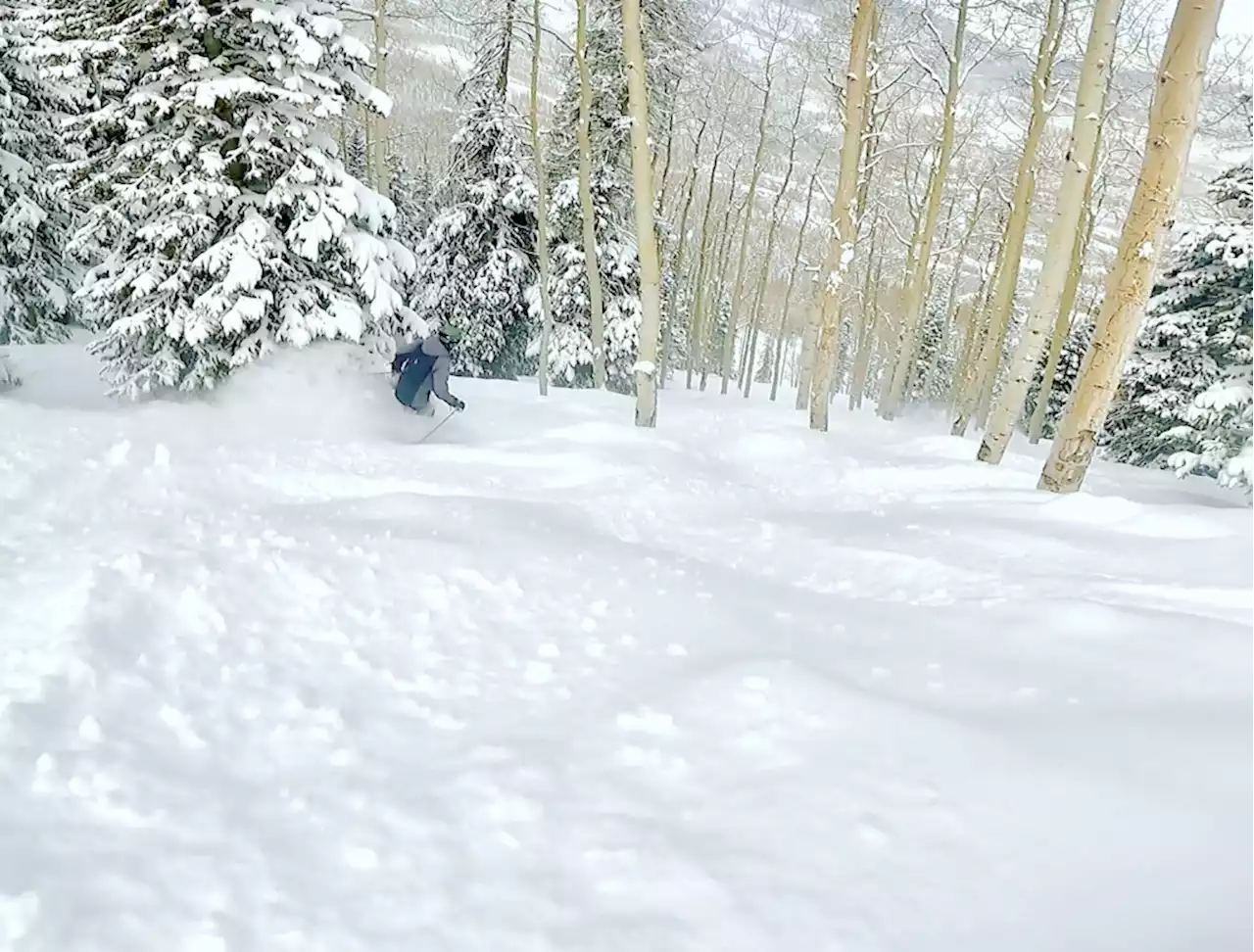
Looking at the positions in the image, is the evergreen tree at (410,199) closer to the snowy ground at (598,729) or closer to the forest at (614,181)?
the forest at (614,181)

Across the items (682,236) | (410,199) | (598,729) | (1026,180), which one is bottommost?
(598,729)

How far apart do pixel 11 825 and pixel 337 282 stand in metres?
8.00

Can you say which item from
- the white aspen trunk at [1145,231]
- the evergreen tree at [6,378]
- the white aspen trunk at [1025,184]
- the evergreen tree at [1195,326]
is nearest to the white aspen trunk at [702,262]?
the white aspen trunk at [1025,184]

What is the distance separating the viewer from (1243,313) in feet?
45.4

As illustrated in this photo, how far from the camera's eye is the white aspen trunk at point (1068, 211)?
790cm

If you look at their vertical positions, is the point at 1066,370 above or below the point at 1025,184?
below

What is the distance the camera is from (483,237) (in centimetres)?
1914

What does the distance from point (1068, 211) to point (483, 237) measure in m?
14.0

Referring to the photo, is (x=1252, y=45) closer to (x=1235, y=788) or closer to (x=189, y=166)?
(x=1235, y=788)

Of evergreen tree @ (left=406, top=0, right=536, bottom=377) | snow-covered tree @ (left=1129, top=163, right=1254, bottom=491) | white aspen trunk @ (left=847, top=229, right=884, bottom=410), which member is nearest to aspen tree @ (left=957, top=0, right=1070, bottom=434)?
snow-covered tree @ (left=1129, top=163, right=1254, bottom=491)

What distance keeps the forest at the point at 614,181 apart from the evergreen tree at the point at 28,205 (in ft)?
0.19

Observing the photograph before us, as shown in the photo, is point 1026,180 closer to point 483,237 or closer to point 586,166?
point 586,166

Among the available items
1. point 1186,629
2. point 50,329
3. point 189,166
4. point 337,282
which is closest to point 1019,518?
point 1186,629

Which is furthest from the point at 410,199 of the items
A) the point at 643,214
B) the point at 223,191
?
the point at 223,191
